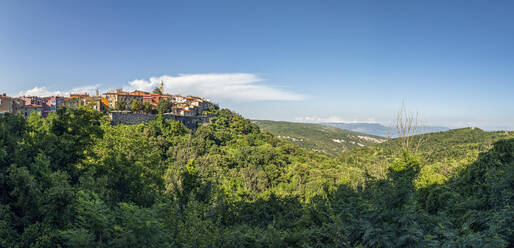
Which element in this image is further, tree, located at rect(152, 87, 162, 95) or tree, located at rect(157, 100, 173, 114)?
tree, located at rect(152, 87, 162, 95)

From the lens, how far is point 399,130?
1200 cm

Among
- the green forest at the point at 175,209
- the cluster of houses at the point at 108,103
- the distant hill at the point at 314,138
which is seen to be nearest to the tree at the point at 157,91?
the cluster of houses at the point at 108,103

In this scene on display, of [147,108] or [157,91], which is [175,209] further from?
[157,91]

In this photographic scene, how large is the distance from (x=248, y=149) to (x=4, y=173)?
40.0m

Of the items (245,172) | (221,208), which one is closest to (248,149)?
(245,172)

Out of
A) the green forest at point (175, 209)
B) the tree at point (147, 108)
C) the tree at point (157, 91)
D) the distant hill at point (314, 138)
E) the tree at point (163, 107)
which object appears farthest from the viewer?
the distant hill at point (314, 138)

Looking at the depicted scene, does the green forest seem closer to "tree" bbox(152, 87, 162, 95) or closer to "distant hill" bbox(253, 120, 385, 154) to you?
"tree" bbox(152, 87, 162, 95)

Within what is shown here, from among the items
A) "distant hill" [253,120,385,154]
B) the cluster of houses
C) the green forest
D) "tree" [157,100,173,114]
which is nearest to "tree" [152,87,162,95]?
the cluster of houses

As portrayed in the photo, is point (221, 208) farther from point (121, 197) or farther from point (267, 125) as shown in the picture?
point (267, 125)

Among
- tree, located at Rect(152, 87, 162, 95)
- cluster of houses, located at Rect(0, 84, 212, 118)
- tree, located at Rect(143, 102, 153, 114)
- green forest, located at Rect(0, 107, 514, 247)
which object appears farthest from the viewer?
tree, located at Rect(152, 87, 162, 95)

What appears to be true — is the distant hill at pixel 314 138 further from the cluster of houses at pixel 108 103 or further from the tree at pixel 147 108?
the tree at pixel 147 108

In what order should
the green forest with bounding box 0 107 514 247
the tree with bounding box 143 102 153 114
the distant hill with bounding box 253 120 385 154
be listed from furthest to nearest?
the distant hill with bounding box 253 120 385 154, the tree with bounding box 143 102 153 114, the green forest with bounding box 0 107 514 247

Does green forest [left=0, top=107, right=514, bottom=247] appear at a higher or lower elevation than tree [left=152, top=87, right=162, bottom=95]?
lower

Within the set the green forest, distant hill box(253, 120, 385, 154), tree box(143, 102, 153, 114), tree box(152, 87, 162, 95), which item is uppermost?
tree box(152, 87, 162, 95)
